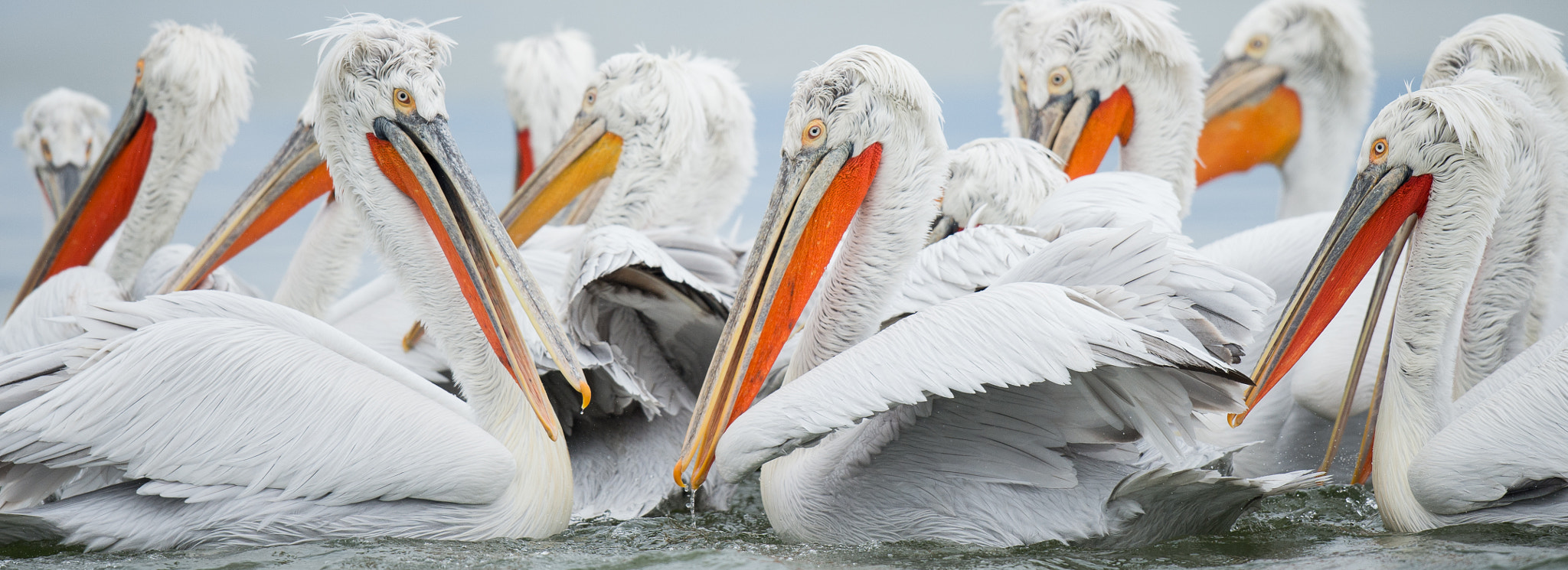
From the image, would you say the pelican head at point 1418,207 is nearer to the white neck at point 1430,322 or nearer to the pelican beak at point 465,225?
the white neck at point 1430,322

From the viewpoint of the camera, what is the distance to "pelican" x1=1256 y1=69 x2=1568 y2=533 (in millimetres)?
2477

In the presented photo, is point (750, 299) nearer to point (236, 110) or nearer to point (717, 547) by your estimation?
point (717, 547)

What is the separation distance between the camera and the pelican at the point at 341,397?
248 centimetres

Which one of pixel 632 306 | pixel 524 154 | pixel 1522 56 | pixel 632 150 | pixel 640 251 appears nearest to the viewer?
pixel 640 251

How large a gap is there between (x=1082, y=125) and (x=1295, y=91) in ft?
4.52

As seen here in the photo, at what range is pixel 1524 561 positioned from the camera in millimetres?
2209

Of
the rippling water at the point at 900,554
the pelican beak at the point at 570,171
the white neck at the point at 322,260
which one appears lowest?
the rippling water at the point at 900,554

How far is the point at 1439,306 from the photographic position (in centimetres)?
271

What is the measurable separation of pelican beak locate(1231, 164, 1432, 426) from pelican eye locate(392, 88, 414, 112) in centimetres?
185

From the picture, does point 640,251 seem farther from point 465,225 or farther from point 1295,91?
point 1295,91

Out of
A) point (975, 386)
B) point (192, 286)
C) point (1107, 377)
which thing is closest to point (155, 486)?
point (192, 286)

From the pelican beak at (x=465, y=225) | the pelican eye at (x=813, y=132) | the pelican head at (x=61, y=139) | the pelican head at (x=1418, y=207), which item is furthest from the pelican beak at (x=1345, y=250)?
the pelican head at (x=61, y=139)

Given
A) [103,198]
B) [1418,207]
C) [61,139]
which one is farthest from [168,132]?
[1418,207]

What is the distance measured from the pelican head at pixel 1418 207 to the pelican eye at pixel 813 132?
3.37ft
